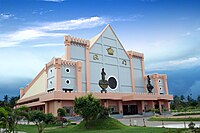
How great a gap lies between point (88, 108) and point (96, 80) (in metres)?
21.2

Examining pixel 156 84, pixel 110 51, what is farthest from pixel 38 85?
pixel 156 84

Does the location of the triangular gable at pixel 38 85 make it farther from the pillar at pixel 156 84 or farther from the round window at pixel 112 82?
the pillar at pixel 156 84

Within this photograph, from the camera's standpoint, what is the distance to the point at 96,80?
125 feet

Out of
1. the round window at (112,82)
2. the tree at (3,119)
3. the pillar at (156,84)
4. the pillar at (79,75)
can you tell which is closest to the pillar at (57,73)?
the pillar at (79,75)

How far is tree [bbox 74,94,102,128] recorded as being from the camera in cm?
1712

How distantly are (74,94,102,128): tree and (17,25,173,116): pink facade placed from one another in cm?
1253

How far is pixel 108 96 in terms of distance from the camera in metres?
34.2

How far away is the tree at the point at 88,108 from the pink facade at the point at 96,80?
12532 millimetres

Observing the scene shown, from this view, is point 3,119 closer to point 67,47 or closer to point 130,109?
point 67,47

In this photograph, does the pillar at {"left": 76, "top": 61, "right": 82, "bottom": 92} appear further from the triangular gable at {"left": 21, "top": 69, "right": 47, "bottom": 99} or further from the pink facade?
the triangular gable at {"left": 21, "top": 69, "right": 47, "bottom": 99}

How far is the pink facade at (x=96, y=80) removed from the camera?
32.9 metres

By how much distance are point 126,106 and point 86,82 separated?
877 centimetres

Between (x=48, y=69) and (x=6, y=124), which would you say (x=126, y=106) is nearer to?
(x=48, y=69)

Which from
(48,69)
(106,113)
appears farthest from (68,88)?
(106,113)
